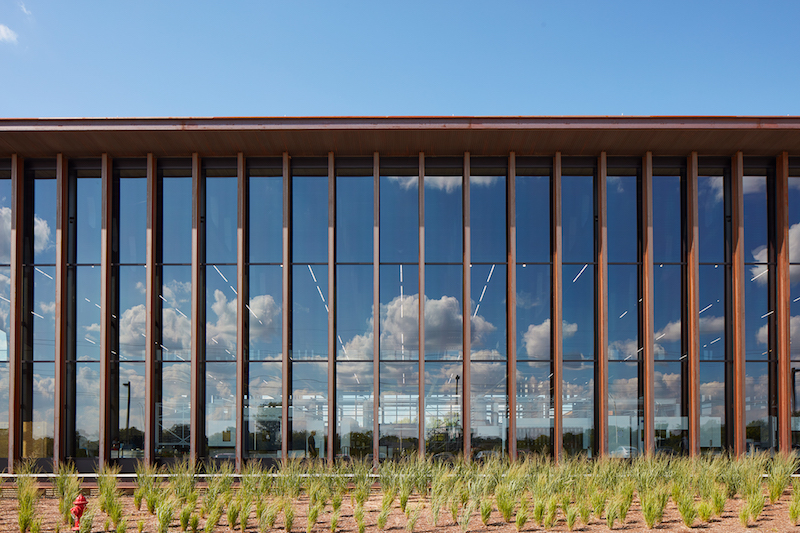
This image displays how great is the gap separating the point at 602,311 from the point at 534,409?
292 cm

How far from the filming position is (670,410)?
51.9 ft

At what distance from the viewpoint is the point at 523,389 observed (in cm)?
1592

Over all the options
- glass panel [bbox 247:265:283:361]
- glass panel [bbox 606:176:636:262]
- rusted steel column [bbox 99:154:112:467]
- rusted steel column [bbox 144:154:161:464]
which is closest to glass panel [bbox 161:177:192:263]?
rusted steel column [bbox 144:154:161:464]

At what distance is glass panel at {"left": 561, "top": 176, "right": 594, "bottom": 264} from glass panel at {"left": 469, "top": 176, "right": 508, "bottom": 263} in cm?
153

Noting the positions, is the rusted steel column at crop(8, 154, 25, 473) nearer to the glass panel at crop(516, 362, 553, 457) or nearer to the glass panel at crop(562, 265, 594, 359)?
the glass panel at crop(516, 362, 553, 457)

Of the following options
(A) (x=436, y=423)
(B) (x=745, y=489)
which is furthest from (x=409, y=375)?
(B) (x=745, y=489)

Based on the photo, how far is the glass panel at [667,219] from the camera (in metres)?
16.4

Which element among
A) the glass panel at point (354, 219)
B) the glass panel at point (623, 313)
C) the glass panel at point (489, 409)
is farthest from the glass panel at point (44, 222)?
the glass panel at point (623, 313)

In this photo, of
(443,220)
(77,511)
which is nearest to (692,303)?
(443,220)

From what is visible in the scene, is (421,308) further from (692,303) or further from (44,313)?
(44,313)

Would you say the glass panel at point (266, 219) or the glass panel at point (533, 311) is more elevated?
the glass panel at point (266, 219)

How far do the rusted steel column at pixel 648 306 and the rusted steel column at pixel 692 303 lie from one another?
0.90 meters

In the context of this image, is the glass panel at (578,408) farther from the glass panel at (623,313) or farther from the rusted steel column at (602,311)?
the glass panel at (623,313)

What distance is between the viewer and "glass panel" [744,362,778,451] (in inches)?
615
